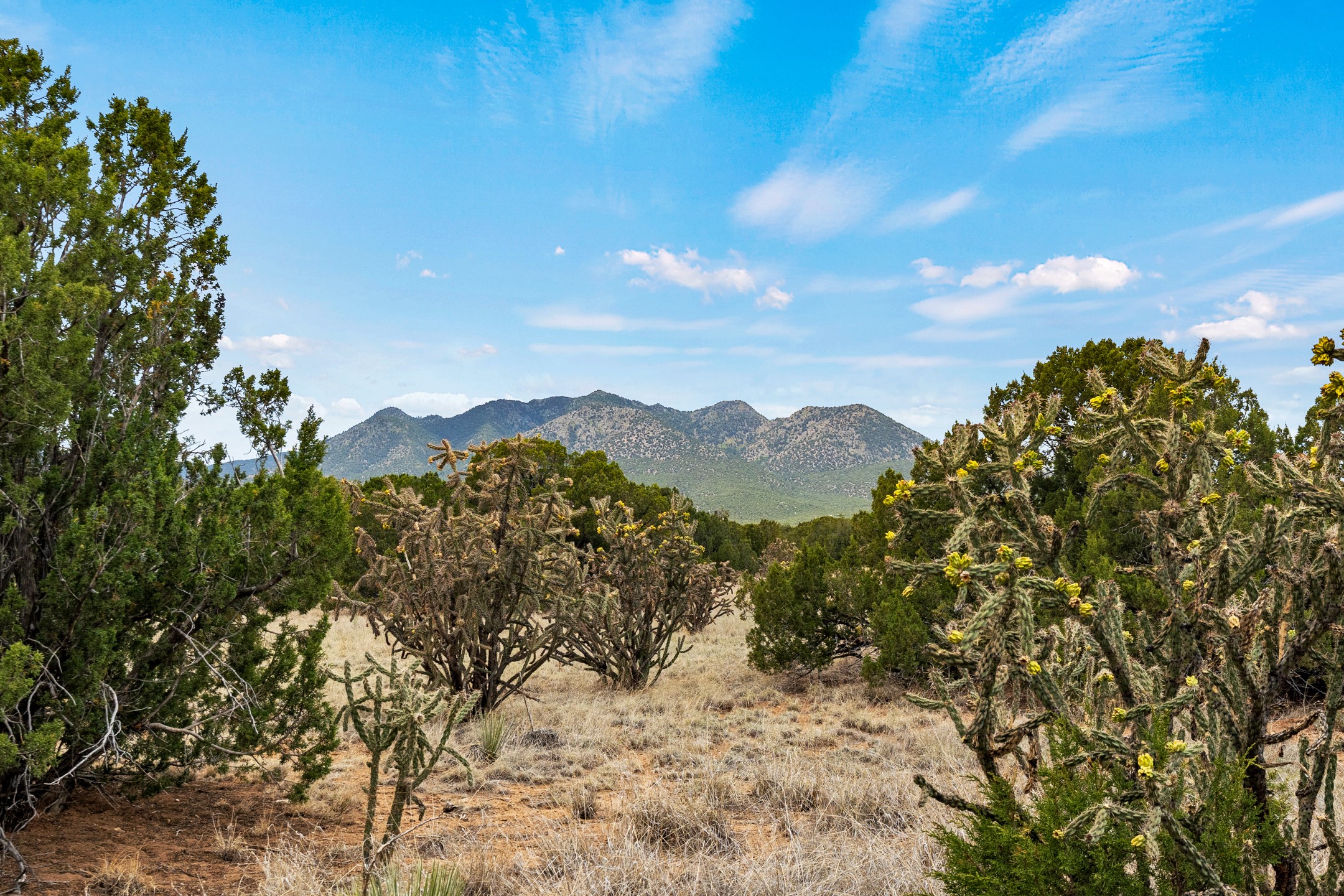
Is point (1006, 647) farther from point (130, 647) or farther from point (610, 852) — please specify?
point (130, 647)

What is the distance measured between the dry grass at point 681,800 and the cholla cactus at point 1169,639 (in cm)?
81

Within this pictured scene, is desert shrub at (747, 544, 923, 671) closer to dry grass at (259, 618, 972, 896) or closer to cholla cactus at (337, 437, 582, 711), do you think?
dry grass at (259, 618, 972, 896)

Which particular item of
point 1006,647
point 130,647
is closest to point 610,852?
point 1006,647

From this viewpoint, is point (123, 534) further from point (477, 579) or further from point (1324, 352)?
point (1324, 352)

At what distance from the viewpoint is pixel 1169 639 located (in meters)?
2.85

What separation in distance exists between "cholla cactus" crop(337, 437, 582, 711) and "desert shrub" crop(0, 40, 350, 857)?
2.50m

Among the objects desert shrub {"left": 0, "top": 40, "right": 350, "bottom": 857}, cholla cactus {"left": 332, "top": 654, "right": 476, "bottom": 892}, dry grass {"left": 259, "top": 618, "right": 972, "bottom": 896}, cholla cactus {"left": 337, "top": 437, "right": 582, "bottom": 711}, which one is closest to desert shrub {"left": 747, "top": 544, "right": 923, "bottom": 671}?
dry grass {"left": 259, "top": 618, "right": 972, "bottom": 896}

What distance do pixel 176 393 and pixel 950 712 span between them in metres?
4.88

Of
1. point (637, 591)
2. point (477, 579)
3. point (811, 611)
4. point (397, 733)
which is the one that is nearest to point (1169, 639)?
point (397, 733)

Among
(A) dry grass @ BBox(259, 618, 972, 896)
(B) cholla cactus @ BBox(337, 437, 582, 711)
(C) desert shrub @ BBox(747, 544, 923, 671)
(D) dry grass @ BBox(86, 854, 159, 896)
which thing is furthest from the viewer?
(C) desert shrub @ BBox(747, 544, 923, 671)

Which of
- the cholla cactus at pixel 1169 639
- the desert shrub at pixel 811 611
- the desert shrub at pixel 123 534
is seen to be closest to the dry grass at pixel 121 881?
the desert shrub at pixel 123 534

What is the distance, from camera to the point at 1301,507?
98.6 inches

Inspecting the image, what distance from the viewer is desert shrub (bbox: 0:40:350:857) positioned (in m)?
3.96

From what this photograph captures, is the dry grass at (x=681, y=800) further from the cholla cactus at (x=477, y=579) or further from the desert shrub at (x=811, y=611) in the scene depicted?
the desert shrub at (x=811, y=611)
